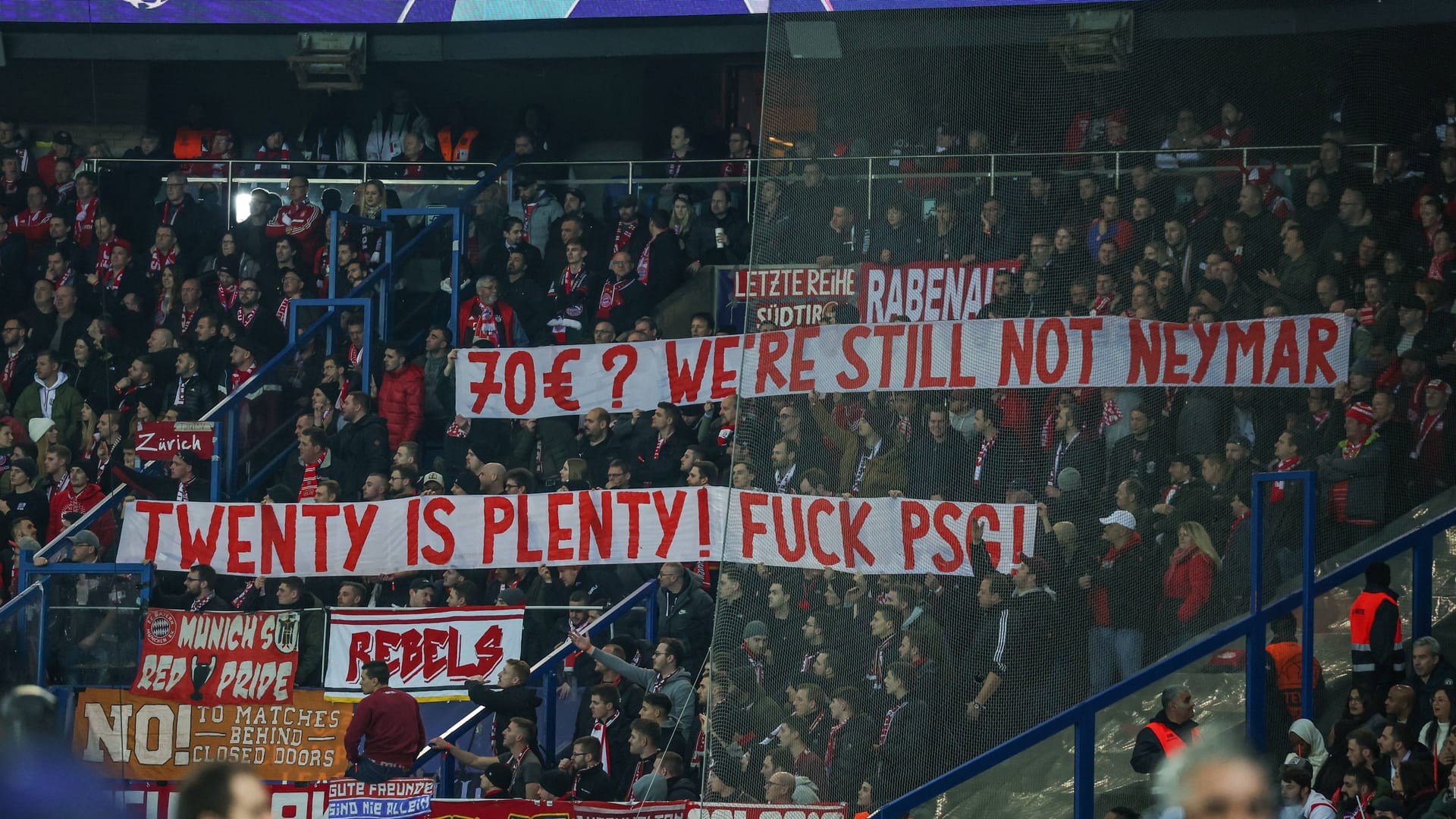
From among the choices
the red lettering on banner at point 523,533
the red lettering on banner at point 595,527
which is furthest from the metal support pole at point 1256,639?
the red lettering on banner at point 523,533

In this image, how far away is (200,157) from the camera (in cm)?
1847

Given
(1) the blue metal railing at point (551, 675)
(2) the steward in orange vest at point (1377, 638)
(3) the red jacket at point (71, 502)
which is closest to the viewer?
(2) the steward in orange vest at point (1377, 638)

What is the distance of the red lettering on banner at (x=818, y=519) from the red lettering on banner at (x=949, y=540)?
1.44 ft

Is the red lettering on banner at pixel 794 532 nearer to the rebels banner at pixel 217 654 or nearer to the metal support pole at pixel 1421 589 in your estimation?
the metal support pole at pixel 1421 589

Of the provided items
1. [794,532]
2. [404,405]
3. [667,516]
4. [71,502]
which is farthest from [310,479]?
[794,532]

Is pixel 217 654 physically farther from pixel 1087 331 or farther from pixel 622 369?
pixel 1087 331

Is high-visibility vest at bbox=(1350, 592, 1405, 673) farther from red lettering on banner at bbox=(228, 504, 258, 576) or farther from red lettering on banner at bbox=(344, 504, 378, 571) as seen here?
red lettering on banner at bbox=(228, 504, 258, 576)

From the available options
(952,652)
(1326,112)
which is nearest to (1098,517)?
(952,652)

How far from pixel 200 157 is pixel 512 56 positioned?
324cm

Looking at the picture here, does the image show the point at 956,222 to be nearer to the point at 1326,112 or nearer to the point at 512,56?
the point at 1326,112

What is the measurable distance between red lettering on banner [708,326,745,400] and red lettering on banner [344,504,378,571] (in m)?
2.47

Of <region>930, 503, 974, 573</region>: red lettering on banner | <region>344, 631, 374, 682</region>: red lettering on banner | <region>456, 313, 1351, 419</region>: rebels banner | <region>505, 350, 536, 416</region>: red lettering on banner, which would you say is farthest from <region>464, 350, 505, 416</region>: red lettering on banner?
<region>930, 503, 974, 573</region>: red lettering on banner

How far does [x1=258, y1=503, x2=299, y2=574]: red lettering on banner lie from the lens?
12.8 metres

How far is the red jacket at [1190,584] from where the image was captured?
8375mm
